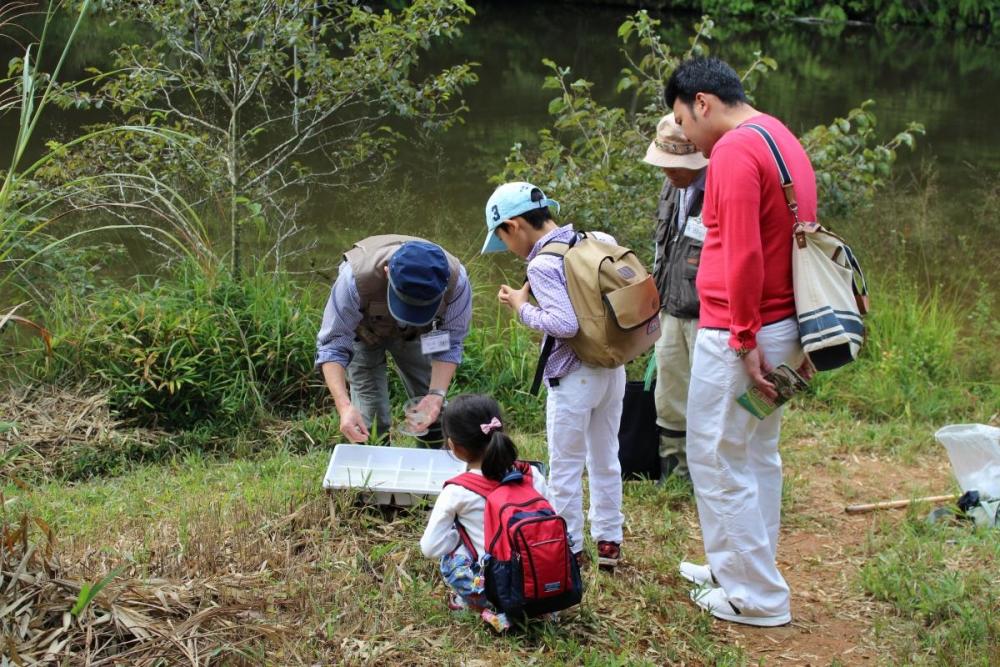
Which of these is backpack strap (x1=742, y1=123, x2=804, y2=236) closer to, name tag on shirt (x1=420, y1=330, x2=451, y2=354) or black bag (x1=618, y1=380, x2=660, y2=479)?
name tag on shirt (x1=420, y1=330, x2=451, y2=354)

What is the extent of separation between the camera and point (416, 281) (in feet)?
12.1

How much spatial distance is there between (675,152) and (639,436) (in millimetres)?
1308

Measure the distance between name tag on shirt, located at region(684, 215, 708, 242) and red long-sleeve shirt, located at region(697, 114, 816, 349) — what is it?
77 cm

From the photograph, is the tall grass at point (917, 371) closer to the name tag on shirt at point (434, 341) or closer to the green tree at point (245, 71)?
the name tag on shirt at point (434, 341)

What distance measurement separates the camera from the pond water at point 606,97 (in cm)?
982

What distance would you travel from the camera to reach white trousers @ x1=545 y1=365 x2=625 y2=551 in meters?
3.59

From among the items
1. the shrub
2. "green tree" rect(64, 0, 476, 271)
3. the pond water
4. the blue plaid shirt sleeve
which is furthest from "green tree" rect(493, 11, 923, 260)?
the blue plaid shirt sleeve

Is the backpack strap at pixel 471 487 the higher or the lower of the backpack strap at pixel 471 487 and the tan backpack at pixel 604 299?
the lower

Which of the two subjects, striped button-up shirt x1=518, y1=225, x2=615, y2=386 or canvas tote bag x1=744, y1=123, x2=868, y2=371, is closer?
canvas tote bag x1=744, y1=123, x2=868, y2=371

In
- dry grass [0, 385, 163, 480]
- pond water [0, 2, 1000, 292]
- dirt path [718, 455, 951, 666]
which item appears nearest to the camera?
dirt path [718, 455, 951, 666]

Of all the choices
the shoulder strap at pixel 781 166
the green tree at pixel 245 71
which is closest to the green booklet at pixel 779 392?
the shoulder strap at pixel 781 166

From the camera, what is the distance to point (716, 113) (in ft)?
10.9

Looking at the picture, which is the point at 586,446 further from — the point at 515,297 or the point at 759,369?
the point at 759,369

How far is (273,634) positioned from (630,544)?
1600 mm
